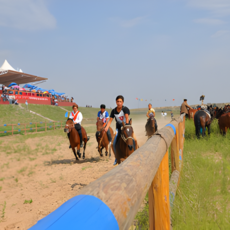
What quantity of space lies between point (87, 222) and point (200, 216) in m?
2.50

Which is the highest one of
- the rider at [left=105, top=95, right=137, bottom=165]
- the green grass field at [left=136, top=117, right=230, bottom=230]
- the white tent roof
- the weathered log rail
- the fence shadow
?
the white tent roof

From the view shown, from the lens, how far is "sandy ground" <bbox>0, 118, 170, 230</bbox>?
15.5 ft

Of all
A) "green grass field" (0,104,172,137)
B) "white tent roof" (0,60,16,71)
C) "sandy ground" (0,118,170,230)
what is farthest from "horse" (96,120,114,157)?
"white tent roof" (0,60,16,71)

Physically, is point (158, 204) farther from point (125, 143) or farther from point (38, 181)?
point (38, 181)

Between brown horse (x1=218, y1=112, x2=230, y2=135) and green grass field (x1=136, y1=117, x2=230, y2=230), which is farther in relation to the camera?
brown horse (x1=218, y1=112, x2=230, y2=135)

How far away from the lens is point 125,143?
568 centimetres

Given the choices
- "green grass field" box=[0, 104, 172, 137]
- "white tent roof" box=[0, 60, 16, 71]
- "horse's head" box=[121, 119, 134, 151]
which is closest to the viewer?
"horse's head" box=[121, 119, 134, 151]

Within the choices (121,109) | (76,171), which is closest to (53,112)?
(76,171)

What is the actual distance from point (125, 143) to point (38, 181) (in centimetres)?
356

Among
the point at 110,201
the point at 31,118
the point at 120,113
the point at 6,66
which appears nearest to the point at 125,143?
the point at 120,113

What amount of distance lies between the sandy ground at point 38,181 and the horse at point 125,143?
1.58 m

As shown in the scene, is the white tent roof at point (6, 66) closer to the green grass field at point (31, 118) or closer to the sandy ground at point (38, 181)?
the green grass field at point (31, 118)

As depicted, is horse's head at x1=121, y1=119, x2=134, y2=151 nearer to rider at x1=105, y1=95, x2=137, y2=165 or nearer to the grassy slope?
rider at x1=105, y1=95, x2=137, y2=165

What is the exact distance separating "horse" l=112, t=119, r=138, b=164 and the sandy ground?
1.58m
